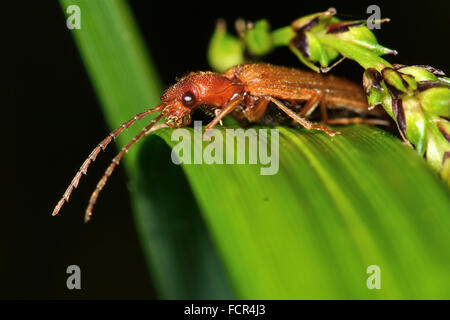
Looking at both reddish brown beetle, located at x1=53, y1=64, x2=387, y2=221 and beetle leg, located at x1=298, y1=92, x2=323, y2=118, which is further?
beetle leg, located at x1=298, y1=92, x2=323, y2=118

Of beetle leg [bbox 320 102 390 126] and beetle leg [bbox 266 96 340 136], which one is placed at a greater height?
beetle leg [bbox 266 96 340 136]

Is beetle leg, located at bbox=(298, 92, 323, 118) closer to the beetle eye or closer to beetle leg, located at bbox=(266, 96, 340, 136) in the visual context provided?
beetle leg, located at bbox=(266, 96, 340, 136)

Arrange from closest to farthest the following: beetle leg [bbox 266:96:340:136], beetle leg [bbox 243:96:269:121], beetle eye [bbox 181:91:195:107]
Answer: beetle leg [bbox 266:96:340:136] < beetle eye [bbox 181:91:195:107] < beetle leg [bbox 243:96:269:121]

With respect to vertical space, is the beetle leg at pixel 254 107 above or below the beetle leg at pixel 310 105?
above

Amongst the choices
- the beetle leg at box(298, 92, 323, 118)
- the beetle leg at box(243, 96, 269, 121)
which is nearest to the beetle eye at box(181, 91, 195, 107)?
the beetle leg at box(243, 96, 269, 121)

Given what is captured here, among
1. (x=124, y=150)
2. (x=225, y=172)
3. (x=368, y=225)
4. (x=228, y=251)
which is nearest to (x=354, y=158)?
(x=368, y=225)

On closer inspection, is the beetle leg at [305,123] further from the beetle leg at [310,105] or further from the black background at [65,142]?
the black background at [65,142]

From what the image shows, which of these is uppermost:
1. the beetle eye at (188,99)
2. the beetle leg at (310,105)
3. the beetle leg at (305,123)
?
the beetle eye at (188,99)

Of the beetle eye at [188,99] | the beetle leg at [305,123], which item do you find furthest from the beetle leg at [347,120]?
the beetle eye at [188,99]
